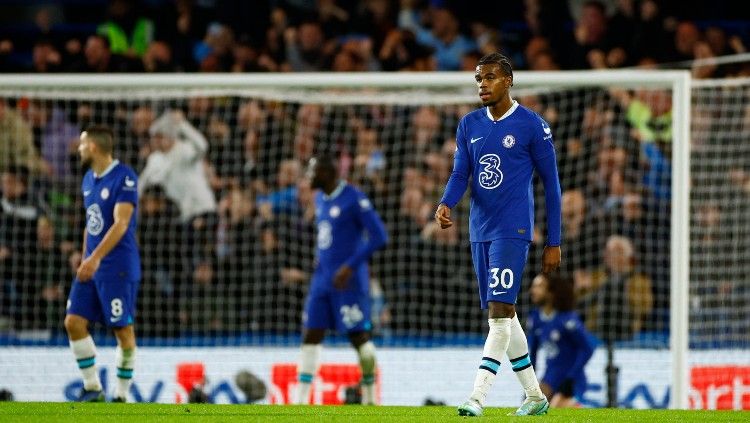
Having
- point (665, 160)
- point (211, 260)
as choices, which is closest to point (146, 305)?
point (211, 260)

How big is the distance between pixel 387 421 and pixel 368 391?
15.4 feet

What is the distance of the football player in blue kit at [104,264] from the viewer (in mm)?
10062

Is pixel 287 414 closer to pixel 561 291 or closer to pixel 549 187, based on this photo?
pixel 549 187

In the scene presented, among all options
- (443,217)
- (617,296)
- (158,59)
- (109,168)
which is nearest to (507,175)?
(443,217)

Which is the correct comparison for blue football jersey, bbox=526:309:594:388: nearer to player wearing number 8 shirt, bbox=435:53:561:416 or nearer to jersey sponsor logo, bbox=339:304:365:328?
jersey sponsor logo, bbox=339:304:365:328

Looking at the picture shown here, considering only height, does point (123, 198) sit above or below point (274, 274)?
above

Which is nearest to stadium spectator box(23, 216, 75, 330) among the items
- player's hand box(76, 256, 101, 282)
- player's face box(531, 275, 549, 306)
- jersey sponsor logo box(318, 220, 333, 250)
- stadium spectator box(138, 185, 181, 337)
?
stadium spectator box(138, 185, 181, 337)

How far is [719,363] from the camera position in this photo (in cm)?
1262

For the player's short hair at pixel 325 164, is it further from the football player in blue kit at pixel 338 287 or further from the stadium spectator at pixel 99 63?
the stadium spectator at pixel 99 63

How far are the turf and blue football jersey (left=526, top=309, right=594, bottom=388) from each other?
126 inches

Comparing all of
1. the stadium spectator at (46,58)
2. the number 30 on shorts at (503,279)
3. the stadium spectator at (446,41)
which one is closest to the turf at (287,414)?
the number 30 on shorts at (503,279)

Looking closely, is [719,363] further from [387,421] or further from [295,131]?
[387,421]

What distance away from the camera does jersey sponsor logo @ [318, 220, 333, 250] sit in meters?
12.1

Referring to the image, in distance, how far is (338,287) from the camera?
12016 millimetres
